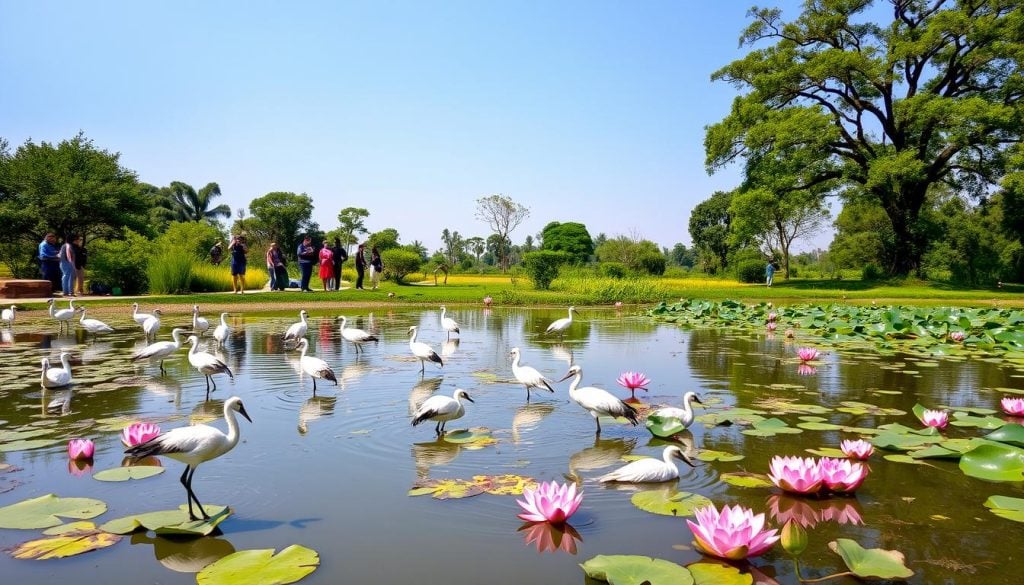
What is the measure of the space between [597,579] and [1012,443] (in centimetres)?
367

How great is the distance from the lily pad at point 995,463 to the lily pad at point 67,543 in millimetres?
5191

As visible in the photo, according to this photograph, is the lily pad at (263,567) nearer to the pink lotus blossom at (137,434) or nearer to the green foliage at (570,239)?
the pink lotus blossom at (137,434)

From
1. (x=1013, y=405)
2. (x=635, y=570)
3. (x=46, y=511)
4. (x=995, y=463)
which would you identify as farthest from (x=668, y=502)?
(x=1013, y=405)

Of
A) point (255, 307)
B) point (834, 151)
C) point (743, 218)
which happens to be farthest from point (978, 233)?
point (255, 307)

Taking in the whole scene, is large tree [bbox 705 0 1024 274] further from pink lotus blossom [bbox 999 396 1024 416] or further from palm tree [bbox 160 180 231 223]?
palm tree [bbox 160 180 231 223]

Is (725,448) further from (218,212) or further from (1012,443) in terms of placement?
(218,212)

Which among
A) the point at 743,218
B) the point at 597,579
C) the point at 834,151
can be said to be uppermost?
the point at 834,151

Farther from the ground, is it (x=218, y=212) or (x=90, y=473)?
(x=218, y=212)

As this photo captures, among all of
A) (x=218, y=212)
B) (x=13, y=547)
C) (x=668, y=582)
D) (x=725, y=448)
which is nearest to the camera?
(x=668, y=582)

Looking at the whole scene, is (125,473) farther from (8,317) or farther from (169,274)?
(169,274)

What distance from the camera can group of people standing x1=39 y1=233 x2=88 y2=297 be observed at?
20.2 metres

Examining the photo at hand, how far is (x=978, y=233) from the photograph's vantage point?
42250 mm

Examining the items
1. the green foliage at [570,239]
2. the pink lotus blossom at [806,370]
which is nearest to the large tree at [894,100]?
the pink lotus blossom at [806,370]

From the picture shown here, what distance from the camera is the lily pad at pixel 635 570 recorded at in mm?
2822
